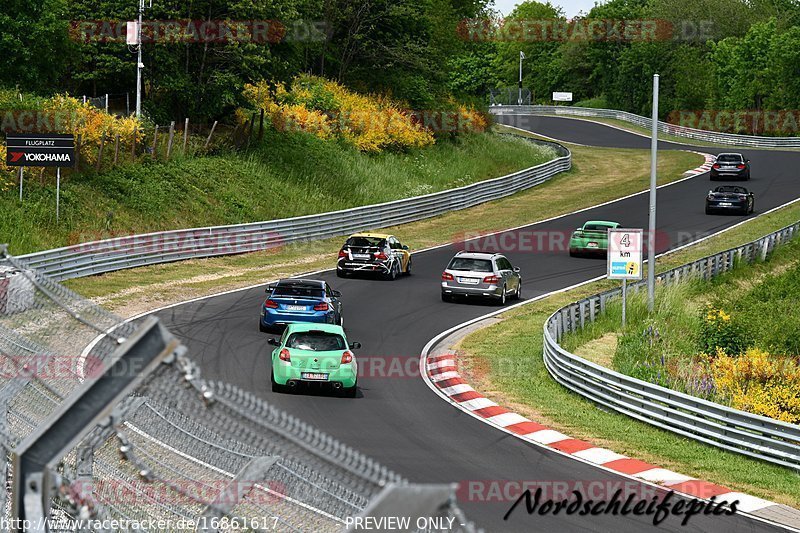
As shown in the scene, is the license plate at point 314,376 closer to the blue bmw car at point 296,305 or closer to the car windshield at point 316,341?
the car windshield at point 316,341

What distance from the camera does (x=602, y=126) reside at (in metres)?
93.2

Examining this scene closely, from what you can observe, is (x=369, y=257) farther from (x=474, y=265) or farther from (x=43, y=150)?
(x=43, y=150)

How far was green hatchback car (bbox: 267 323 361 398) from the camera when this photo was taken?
19531mm

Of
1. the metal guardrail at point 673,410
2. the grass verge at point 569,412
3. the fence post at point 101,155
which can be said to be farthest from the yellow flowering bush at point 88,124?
the metal guardrail at point 673,410

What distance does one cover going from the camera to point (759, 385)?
22.1 meters

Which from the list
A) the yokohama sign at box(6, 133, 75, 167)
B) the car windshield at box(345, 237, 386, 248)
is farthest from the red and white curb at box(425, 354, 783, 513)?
the yokohama sign at box(6, 133, 75, 167)

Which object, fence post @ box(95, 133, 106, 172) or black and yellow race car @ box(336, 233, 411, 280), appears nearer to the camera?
black and yellow race car @ box(336, 233, 411, 280)

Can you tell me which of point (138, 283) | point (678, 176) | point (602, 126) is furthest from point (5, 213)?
point (602, 126)

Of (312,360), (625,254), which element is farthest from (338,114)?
(312,360)

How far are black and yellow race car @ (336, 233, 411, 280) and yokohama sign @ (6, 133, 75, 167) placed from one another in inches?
347

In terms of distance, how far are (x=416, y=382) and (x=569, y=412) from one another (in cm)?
337

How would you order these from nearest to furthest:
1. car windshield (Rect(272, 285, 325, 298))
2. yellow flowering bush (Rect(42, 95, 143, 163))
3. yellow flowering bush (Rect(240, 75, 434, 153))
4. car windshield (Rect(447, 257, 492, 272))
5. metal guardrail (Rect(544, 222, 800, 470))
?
metal guardrail (Rect(544, 222, 800, 470)), car windshield (Rect(272, 285, 325, 298)), car windshield (Rect(447, 257, 492, 272)), yellow flowering bush (Rect(42, 95, 143, 163)), yellow flowering bush (Rect(240, 75, 434, 153))

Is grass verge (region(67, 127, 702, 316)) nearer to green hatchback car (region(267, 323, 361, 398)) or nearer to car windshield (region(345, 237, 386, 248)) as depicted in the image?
car windshield (region(345, 237, 386, 248))

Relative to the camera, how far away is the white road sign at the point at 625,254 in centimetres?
2508
